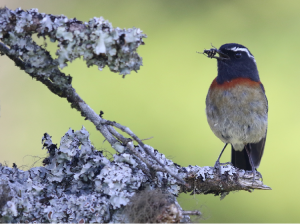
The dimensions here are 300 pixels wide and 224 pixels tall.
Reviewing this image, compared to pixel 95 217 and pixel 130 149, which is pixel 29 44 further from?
pixel 95 217

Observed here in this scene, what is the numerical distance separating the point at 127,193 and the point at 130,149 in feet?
0.76

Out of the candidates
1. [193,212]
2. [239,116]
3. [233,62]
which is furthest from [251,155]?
[193,212]

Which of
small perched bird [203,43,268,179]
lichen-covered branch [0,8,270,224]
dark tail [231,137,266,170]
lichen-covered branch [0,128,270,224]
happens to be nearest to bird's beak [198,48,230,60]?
small perched bird [203,43,268,179]

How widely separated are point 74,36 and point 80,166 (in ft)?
2.53

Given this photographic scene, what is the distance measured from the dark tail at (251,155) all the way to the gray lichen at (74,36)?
260 cm

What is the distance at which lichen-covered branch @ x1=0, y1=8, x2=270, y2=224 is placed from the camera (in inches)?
60.9

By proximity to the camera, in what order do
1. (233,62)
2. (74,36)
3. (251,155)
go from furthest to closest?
(251,155), (233,62), (74,36)

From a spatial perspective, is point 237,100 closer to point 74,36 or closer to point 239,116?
point 239,116

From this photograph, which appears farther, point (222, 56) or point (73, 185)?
point (222, 56)

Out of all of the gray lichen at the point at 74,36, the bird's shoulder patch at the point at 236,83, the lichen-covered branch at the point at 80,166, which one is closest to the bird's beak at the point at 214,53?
the bird's shoulder patch at the point at 236,83

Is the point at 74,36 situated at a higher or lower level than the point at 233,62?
lower

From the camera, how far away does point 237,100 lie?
3.37 m

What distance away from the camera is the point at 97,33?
154 centimetres

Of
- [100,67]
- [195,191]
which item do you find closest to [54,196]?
[100,67]
